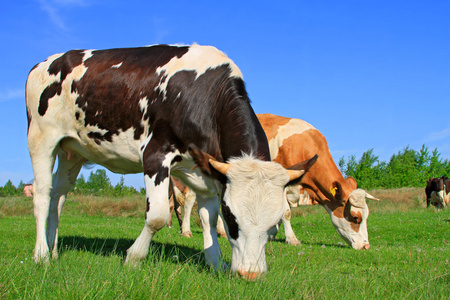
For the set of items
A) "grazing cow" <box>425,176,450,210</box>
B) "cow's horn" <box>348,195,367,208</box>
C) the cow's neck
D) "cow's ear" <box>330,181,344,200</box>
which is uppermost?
"grazing cow" <box>425,176,450,210</box>

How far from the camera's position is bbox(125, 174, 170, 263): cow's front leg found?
5133 mm

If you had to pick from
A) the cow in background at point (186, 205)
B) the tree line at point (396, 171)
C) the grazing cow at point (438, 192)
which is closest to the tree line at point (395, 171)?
the tree line at point (396, 171)

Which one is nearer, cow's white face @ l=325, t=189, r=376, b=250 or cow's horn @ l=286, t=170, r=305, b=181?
cow's horn @ l=286, t=170, r=305, b=181

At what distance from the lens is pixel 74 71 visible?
6.47m

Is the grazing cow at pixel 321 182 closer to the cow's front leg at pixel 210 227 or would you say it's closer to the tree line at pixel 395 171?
the cow's front leg at pixel 210 227

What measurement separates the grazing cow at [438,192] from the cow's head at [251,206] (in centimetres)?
2791

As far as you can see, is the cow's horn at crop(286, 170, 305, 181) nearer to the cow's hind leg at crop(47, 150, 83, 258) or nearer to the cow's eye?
the cow's hind leg at crop(47, 150, 83, 258)

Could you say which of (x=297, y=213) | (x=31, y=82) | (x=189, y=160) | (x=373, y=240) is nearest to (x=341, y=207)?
(x=373, y=240)

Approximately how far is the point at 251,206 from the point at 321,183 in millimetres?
6473

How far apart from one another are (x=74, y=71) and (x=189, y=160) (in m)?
2.55

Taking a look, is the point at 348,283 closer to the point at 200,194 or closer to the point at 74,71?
the point at 200,194

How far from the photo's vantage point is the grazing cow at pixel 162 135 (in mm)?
4266

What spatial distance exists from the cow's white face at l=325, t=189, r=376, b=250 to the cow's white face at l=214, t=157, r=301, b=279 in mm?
Answer: 5586

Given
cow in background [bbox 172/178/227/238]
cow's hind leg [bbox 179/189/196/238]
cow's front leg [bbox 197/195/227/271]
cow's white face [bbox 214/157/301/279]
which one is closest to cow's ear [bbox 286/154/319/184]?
cow's white face [bbox 214/157/301/279]
